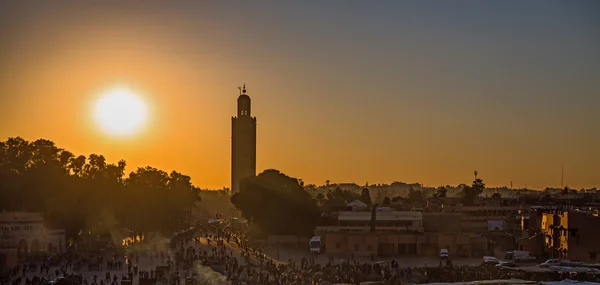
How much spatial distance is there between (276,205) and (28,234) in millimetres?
16780

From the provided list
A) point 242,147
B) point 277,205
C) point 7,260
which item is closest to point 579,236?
point 277,205

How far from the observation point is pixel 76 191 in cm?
5962

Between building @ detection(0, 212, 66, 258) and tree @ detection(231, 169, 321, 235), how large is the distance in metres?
13.4

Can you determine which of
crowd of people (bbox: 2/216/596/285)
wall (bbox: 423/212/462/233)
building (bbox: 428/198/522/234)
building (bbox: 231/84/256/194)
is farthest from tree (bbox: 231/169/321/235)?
building (bbox: 231/84/256/194)

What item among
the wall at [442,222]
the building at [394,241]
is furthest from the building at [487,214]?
the building at [394,241]

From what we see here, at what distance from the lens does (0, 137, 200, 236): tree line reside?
185 feet

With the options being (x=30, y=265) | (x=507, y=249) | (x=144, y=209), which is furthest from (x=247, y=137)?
(x=30, y=265)

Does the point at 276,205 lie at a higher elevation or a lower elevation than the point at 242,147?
lower

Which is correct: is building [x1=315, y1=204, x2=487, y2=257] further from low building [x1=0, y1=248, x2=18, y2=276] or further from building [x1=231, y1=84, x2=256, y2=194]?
building [x1=231, y1=84, x2=256, y2=194]

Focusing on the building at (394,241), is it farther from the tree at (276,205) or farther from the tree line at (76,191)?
the tree line at (76,191)

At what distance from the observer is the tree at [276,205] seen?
2309 inches

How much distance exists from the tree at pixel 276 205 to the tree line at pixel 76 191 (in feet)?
26.0

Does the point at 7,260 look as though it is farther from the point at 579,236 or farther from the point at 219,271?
the point at 579,236

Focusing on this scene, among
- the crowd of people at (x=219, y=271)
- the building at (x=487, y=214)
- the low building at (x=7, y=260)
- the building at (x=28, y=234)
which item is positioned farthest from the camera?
the building at (x=487, y=214)
